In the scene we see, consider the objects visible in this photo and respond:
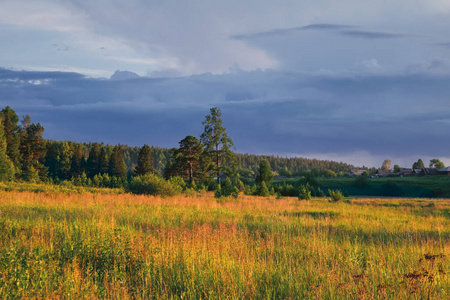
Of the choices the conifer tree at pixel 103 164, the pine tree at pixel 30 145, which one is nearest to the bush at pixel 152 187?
the pine tree at pixel 30 145

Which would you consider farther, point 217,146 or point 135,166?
point 135,166

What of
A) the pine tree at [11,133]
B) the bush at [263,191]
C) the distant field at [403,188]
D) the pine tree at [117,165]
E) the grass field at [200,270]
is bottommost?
the distant field at [403,188]

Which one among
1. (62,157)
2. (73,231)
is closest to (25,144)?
(62,157)

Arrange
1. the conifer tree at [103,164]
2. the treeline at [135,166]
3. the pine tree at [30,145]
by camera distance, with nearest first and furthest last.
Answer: the treeline at [135,166], the pine tree at [30,145], the conifer tree at [103,164]

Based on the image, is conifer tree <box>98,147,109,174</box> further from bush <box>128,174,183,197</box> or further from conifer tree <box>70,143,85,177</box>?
bush <box>128,174,183,197</box>

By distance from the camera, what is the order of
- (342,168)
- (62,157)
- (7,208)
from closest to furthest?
(7,208) → (62,157) → (342,168)

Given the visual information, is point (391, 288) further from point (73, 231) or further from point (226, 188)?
point (226, 188)

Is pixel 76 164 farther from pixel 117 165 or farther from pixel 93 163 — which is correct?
pixel 117 165

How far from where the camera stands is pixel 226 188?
83.1 feet

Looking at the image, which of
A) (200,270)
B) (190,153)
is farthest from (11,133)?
(200,270)

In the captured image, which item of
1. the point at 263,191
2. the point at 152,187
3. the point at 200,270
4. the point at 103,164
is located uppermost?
the point at 103,164

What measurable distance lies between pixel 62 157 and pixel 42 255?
9360cm

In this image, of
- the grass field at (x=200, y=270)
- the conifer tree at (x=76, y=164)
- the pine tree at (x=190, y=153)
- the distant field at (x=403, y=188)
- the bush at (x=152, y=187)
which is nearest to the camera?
the grass field at (x=200, y=270)

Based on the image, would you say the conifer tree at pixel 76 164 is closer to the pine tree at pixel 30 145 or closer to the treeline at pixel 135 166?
→ the treeline at pixel 135 166
